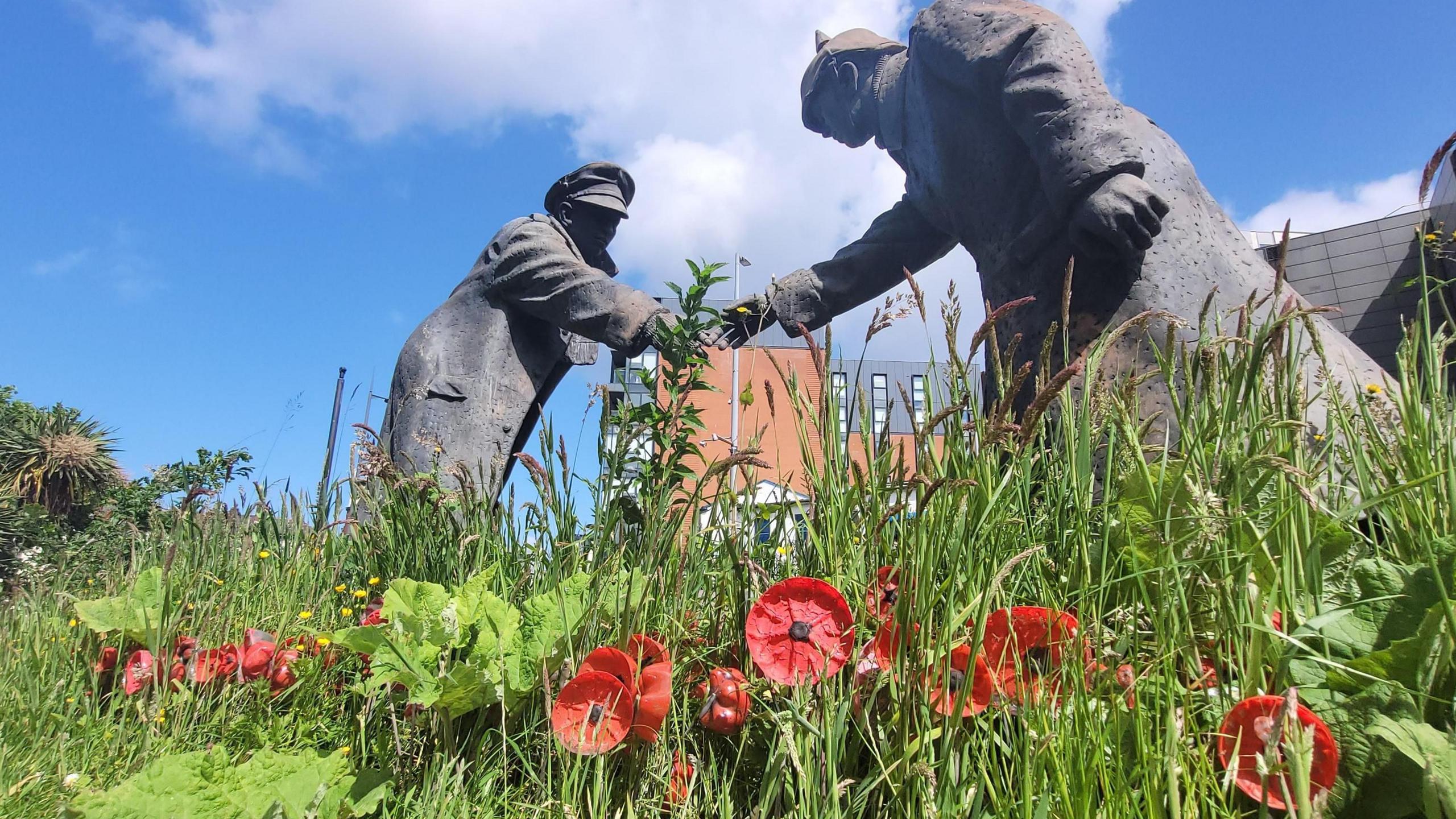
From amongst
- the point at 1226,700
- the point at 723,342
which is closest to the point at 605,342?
the point at 723,342

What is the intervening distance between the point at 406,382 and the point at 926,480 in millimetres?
4109

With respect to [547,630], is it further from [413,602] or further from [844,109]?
[844,109]

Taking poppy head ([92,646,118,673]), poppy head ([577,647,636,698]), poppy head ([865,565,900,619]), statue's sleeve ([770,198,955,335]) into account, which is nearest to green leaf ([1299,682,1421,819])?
poppy head ([865,565,900,619])

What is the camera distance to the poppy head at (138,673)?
1.60 meters

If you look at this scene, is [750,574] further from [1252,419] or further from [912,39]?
[912,39]

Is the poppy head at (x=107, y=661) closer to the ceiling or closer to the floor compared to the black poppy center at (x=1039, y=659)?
closer to the ceiling

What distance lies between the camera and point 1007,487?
1.41 meters

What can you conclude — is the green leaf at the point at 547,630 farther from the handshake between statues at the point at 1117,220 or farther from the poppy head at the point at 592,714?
the handshake between statues at the point at 1117,220

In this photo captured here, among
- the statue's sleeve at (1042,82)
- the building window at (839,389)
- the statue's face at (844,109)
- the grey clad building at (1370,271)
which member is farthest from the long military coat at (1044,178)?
the grey clad building at (1370,271)

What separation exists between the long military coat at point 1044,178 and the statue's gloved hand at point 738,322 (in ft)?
3.08

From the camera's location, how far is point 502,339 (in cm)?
476

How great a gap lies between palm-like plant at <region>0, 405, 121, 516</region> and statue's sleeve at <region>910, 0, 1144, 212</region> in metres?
12.9

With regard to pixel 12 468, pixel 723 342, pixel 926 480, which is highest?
pixel 12 468

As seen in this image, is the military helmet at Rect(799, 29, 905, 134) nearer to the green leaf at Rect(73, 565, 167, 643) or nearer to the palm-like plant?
the green leaf at Rect(73, 565, 167, 643)
